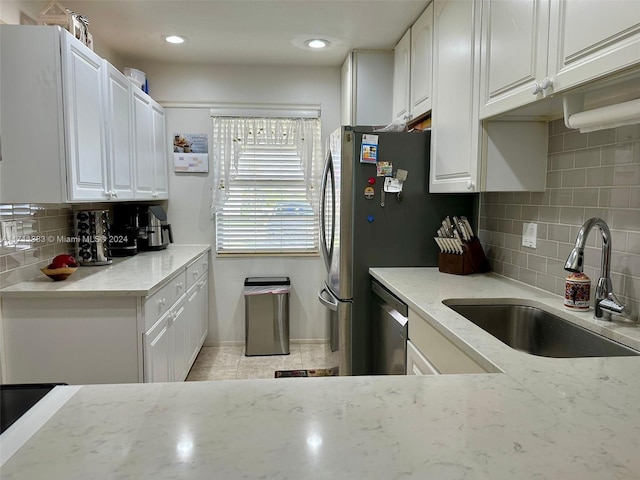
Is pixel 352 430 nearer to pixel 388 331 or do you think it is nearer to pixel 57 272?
pixel 388 331

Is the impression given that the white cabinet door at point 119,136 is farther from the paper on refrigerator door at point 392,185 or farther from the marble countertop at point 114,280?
the paper on refrigerator door at point 392,185

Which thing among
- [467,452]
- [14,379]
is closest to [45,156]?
[14,379]

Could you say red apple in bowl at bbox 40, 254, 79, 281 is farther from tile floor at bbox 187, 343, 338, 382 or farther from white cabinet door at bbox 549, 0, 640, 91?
white cabinet door at bbox 549, 0, 640, 91

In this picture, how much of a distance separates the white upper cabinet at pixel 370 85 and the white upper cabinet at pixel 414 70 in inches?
2.8

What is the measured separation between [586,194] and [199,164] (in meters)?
3.00

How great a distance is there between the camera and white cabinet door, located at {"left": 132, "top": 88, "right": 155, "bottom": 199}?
3020 mm

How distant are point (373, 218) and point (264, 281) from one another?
158cm

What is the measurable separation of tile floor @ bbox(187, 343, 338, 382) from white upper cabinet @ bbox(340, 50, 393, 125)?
1.76 meters

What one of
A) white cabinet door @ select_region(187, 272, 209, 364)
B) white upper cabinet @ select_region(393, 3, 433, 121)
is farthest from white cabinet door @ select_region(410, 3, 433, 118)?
white cabinet door @ select_region(187, 272, 209, 364)

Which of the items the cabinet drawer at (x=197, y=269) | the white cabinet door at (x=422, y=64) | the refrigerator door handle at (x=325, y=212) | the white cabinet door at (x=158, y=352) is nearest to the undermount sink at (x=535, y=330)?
the refrigerator door handle at (x=325, y=212)

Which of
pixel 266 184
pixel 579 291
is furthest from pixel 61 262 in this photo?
pixel 579 291

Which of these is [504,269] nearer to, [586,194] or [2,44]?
[586,194]

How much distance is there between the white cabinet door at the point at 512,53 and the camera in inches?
58.9

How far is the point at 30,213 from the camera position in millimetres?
2344
